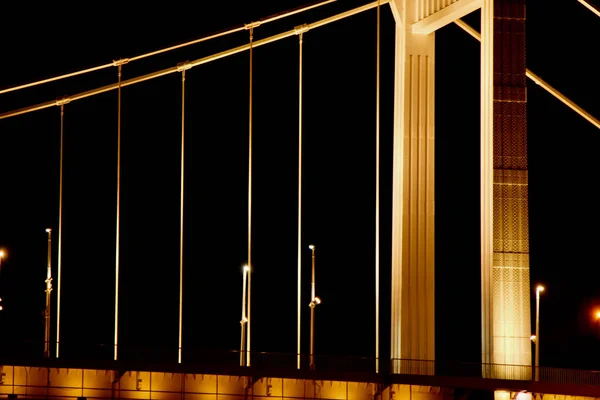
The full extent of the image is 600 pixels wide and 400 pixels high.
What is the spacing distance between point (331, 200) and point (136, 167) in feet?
29.6

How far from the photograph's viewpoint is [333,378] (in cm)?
3697

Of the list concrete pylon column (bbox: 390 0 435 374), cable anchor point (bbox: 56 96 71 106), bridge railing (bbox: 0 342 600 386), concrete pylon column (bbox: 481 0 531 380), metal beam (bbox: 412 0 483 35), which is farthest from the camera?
cable anchor point (bbox: 56 96 71 106)

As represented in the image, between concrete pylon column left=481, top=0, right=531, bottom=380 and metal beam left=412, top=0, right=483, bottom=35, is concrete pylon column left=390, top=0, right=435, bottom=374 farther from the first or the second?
concrete pylon column left=481, top=0, right=531, bottom=380

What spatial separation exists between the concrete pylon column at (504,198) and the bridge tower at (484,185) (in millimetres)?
23

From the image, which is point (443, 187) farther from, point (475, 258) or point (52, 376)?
point (52, 376)

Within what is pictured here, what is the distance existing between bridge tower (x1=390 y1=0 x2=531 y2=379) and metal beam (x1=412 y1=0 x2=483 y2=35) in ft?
0.09

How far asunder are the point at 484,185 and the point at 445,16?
209 inches

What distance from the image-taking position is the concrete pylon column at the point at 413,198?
131 ft

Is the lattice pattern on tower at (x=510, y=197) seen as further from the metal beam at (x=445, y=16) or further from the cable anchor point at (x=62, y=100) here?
the cable anchor point at (x=62, y=100)

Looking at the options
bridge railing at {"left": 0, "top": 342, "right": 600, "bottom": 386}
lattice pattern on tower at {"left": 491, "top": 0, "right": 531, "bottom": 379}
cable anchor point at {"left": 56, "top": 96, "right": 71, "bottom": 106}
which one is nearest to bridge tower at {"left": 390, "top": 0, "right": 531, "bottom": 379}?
lattice pattern on tower at {"left": 491, "top": 0, "right": 531, "bottom": 379}

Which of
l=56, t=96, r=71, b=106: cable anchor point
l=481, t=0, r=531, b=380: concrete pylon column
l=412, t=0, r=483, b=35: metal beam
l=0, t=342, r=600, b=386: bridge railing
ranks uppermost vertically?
l=412, t=0, r=483, b=35: metal beam

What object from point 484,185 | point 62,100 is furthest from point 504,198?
point 62,100

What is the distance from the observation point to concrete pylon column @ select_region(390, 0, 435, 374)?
131 feet

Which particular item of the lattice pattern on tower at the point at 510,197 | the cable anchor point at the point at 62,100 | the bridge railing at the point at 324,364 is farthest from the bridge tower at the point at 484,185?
the cable anchor point at the point at 62,100
